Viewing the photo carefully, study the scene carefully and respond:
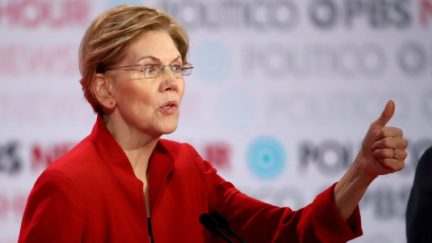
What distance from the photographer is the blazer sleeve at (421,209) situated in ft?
6.81

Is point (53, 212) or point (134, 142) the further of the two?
point (134, 142)

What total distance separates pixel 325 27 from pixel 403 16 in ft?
1.10

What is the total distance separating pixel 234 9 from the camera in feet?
10.4

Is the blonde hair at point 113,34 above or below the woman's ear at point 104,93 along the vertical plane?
above

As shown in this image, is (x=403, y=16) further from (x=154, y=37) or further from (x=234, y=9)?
(x=154, y=37)

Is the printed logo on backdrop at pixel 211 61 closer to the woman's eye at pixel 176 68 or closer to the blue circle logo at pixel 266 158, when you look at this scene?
the blue circle logo at pixel 266 158

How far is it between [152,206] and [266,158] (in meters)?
1.27

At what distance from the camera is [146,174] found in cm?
205

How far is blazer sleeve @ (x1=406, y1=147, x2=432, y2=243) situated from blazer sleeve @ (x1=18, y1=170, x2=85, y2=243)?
2.96ft

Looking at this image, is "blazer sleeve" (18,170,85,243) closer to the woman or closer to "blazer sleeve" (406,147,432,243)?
the woman

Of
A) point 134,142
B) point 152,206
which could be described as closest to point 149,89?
point 134,142

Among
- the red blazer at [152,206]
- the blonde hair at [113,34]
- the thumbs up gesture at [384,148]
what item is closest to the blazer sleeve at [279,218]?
the red blazer at [152,206]

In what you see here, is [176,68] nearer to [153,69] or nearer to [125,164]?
[153,69]

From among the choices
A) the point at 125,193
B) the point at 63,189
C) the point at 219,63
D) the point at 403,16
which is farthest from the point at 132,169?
the point at 403,16
